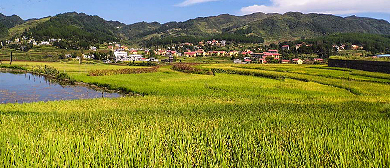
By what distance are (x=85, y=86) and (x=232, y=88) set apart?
21.8m

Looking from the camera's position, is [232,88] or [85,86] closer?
[232,88]

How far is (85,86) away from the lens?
39406mm

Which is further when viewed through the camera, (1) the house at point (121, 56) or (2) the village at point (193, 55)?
(1) the house at point (121, 56)

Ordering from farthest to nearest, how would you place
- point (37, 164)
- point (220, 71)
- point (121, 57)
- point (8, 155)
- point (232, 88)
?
point (121, 57), point (220, 71), point (232, 88), point (8, 155), point (37, 164)

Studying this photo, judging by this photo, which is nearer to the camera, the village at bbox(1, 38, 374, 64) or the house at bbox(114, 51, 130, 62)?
the village at bbox(1, 38, 374, 64)

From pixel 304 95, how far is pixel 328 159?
21.3 meters

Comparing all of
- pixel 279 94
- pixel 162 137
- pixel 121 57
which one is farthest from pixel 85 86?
pixel 121 57

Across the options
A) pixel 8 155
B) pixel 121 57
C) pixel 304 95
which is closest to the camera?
pixel 8 155

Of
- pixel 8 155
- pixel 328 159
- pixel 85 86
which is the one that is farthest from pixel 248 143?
pixel 85 86

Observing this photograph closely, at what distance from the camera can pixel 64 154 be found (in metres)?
5.25

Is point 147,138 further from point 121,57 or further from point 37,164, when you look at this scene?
point 121,57

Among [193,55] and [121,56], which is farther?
[193,55]

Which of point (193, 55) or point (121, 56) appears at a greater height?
point (193, 55)

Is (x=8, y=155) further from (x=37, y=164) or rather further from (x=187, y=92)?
(x=187, y=92)
